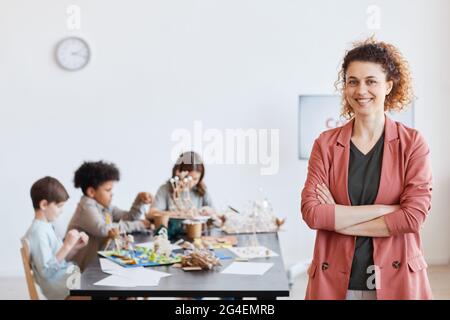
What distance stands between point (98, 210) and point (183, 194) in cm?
36

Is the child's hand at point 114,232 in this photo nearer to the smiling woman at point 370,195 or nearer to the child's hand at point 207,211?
the child's hand at point 207,211

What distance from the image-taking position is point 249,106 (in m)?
1.67

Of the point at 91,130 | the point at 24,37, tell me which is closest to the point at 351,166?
the point at 91,130

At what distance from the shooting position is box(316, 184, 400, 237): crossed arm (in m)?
1.27

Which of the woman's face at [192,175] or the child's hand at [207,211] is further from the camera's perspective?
the child's hand at [207,211]

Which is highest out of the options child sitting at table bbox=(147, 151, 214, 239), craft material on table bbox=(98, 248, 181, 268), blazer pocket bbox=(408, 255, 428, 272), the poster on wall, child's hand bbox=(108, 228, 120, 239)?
the poster on wall

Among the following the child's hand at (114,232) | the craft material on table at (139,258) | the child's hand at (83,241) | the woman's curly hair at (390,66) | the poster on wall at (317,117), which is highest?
the woman's curly hair at (390,66)

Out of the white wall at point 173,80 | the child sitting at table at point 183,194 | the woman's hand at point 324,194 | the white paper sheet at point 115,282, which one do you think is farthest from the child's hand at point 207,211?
the woman's hand at point 324,194

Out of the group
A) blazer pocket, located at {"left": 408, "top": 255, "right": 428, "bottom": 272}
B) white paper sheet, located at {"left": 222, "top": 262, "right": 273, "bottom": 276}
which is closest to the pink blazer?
blazer pocket, located at {"left": 408, "top": 255, "right": 428, "bottom": 272}

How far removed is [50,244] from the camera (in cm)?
180

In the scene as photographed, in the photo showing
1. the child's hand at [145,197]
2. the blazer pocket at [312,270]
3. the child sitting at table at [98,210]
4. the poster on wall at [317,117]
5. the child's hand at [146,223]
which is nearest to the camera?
the blazer pocket at [312,270]

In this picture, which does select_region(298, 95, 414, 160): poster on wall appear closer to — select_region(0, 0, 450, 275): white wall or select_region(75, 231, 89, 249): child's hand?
select_region(0, 0, 450, 275): white wall

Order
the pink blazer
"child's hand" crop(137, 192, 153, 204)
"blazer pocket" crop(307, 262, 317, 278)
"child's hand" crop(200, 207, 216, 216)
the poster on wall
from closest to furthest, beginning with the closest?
1. the pink blazer
2. "blazer pocket" crop(307, 262, 317, 278)
3. the poster on wall
4. "child's hand" crop(137, 192, 153, 204)
5. "child's hand" crop(200, 207, 216, 216)

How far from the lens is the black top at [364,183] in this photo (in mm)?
1295
